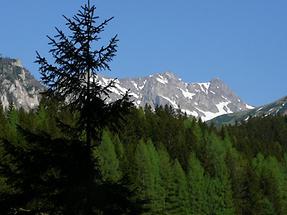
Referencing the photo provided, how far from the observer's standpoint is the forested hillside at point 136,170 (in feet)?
52.8

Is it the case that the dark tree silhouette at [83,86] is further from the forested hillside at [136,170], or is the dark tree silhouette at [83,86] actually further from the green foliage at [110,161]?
the green foliage at [110,161]

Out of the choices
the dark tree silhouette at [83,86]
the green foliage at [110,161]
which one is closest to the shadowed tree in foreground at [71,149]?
the dark tree silhouette at [83,86]

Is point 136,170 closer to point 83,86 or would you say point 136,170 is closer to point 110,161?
point 110,161

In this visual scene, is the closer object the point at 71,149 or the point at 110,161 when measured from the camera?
the point at 71,149

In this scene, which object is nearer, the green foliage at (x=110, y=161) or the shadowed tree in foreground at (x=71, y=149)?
the shadowed tree in foreground at (x=71, y=149)

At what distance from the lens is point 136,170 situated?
10431 centimetres

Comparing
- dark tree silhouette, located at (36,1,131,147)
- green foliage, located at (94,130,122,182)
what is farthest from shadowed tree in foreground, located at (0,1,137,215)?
green foliage, located at (94,130,122,182)

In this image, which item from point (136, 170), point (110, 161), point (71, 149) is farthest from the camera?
point (136, 170)

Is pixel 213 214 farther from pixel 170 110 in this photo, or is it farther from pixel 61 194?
pixel 61 194

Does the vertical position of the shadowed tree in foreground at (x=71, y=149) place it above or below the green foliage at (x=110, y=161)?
below

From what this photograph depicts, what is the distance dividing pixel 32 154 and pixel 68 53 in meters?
3.25

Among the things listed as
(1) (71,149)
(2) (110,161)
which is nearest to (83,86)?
(1) (71,149)

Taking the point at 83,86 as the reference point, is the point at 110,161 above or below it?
above

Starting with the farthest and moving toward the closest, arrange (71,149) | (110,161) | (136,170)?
(136,170)
(110,161)
(71,149)
